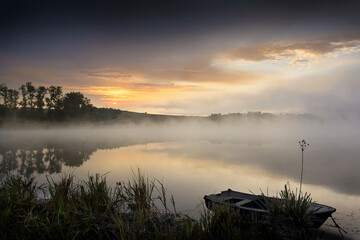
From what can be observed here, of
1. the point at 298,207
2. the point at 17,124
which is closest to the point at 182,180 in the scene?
the point at 298,207

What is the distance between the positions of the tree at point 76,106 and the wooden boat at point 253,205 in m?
117

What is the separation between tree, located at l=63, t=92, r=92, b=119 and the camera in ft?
389

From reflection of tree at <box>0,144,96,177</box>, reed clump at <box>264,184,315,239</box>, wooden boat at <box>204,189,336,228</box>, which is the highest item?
reed clump at <box>264,184,315,239</box>

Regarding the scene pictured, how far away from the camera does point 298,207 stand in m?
7.88

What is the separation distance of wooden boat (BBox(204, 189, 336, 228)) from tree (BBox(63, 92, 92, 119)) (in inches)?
4589

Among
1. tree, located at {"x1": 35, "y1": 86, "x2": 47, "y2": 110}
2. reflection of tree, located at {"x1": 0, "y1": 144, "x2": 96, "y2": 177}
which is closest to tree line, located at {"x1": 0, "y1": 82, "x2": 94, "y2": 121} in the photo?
tree, located at {"x1": 35, "y1": 86, "x2": 47, "y2": 110}

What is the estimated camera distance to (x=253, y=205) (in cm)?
1135

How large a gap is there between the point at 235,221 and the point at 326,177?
22999mm

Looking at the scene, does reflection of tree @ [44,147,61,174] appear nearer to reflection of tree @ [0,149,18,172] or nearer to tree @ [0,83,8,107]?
reflection of tree @ [0,149,18,172]

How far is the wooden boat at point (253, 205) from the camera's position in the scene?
354 inches

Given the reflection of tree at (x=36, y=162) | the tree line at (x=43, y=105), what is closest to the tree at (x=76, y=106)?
the tree line at (x=43, y=105)

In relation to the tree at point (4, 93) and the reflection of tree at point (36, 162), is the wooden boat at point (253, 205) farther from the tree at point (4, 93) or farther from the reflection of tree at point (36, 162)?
the tree at point (4, 93)

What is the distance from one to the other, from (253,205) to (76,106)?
401 feet

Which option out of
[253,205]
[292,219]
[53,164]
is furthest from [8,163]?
[292,219]
